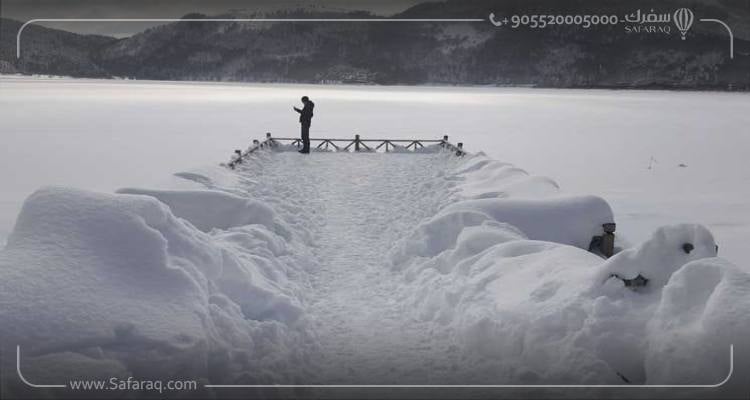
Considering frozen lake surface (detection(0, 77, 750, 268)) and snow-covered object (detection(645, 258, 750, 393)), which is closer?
snow-covered object (detection(645, 258, 750, 393))

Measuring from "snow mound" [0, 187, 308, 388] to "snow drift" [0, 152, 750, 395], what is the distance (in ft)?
0.05

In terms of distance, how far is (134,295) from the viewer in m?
5.65

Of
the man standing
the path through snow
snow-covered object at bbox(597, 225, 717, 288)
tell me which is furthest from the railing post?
the man standing

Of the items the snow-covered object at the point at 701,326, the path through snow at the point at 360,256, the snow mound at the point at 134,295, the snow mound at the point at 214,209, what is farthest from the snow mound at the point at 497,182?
the snow-covered object at the point at 701,326

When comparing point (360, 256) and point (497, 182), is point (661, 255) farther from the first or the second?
point (497, 182)

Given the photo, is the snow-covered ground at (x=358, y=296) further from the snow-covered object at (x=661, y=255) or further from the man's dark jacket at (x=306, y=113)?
the man's dark jacket at (x=306, y=113)

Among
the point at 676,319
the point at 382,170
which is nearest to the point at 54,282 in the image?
the point at 676,319

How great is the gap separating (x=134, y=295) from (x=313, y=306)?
211 cm

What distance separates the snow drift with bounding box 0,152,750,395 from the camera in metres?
5.04

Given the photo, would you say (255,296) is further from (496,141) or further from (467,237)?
(496,141)

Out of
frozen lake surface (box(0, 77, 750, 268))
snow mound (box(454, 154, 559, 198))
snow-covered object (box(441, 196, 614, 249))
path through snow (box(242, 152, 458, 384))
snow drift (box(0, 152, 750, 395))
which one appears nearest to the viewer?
snow drift (box(0, 152, 750, 395))

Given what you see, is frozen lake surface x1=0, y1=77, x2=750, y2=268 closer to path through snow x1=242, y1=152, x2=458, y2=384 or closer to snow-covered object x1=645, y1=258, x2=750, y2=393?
path through snow x1=242, y1=152, x2=458, y2=384

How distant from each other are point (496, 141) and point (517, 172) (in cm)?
3434

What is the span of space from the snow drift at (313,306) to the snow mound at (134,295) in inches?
0.5
